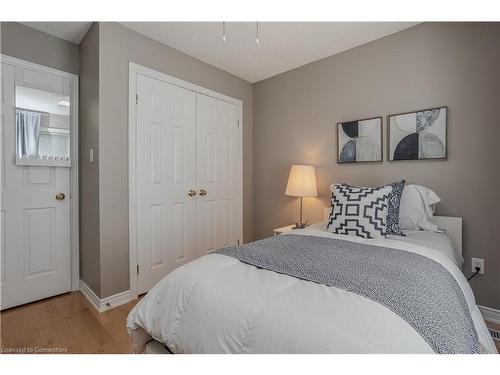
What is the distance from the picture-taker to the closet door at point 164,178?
2324mm

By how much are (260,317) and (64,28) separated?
8.82 feet

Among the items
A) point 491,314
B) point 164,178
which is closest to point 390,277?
point 491,314

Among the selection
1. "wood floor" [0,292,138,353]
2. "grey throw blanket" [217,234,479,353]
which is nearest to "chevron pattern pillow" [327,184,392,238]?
"grey throw blanket" [217,234,479,353]

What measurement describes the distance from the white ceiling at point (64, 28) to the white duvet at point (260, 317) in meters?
2.21

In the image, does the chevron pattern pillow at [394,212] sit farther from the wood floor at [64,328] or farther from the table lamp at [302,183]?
the wood floor at [64,328]

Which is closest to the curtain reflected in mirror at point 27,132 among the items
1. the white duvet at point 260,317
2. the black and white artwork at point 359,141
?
the white duvet at point 260,317

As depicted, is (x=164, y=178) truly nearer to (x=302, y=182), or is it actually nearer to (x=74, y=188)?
(x=74, y=188)

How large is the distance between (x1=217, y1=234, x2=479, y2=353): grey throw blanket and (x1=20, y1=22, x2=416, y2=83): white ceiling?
179cm

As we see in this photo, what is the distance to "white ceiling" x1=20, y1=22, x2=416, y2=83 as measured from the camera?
85.4 inches

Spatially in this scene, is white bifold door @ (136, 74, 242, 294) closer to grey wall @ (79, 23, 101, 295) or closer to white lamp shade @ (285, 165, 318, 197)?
grey wall @ (79, 23, 101, 295)
